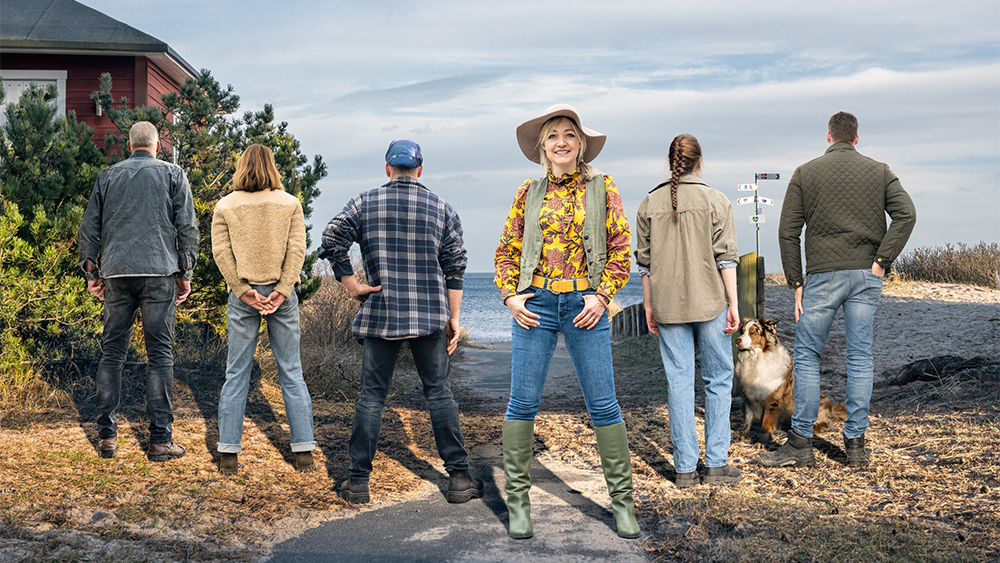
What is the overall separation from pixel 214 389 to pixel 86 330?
1.33 meters

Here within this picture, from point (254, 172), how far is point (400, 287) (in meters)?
1.24

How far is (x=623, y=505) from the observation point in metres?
3.90

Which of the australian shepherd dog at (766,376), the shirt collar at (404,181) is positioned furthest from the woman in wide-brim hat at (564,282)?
the australian shepherd dog at (766,376)

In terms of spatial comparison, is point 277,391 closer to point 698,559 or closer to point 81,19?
point 698,559

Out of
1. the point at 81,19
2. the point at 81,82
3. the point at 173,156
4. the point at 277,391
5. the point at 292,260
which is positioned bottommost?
the point at 277,391

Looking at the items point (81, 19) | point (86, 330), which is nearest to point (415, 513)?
point (86, 330)

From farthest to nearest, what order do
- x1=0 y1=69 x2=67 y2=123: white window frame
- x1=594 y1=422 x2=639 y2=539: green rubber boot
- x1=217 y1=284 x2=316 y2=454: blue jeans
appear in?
x1=0 y1=69 x2=67 y2=123: white window frame → x1=217 y1=284 x2=316 y2=454: blue jeans → x1=594 y1=422 x2=639 y2=539: green rubber boot

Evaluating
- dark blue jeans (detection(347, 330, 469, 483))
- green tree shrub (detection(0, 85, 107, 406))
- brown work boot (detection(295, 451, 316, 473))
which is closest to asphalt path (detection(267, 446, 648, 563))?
dark blue jeans (detection(347, 330, 469, 483))

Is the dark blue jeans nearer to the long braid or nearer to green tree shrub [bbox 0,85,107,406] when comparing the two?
the long braid

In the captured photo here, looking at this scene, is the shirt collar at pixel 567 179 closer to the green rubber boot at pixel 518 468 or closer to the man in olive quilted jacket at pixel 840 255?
the green rubber boot at pixel 518 468

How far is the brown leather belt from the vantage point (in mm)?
3688

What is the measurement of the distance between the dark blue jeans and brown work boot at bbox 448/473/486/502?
5 cm

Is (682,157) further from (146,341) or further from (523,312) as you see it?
(146,341)

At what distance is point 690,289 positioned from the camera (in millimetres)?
4492
